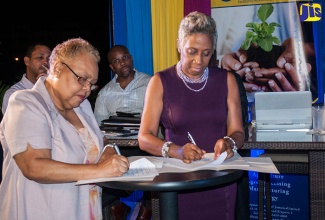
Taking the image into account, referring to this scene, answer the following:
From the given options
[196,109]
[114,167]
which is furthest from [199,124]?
[114,167]

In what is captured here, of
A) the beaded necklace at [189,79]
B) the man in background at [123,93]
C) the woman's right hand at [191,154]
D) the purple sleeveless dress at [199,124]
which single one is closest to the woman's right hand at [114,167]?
the woman's right hand at [191,154]

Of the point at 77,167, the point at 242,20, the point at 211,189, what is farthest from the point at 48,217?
the point at 242,20

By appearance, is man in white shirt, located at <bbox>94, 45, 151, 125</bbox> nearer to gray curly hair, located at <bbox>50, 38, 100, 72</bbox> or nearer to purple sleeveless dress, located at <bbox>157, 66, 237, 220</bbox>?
purple sleeveless dress, located at <bbox>157, 66, 237, 220</bbox>

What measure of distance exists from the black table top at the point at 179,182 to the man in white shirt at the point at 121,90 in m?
3.53

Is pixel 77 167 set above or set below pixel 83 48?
below

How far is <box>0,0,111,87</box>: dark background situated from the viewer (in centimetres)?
1052

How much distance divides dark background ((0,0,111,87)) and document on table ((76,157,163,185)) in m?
8.93

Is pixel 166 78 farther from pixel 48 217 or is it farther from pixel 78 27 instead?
pixel 78 27

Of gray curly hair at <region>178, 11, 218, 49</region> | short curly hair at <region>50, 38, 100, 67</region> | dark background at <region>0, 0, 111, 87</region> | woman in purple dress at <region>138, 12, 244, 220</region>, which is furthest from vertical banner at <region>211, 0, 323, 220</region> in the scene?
short curly hair at <region>50, 38, 100, 67</region>

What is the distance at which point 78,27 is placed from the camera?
423 inches

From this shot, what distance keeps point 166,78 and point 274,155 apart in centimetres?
205

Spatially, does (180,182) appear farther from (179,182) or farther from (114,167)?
(114,167)

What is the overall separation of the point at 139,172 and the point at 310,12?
515cm

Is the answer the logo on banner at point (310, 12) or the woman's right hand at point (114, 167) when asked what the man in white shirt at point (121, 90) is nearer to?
the logo on banner at point (310, 12)
